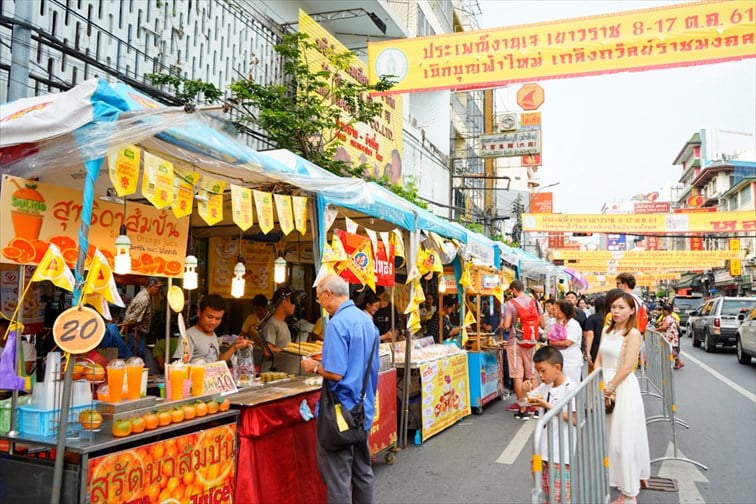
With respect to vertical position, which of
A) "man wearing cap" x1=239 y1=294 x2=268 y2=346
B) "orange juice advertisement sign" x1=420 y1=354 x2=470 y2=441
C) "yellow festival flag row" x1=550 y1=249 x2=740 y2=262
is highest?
"yellow festival flag row" x1=550 y1=249 x2=740 y2=262

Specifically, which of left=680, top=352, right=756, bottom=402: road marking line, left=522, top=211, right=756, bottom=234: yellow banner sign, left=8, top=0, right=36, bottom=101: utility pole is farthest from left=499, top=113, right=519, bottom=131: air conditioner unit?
left=8, top=0, right=36, bottom=101: utility pole

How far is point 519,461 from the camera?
21.4 ft

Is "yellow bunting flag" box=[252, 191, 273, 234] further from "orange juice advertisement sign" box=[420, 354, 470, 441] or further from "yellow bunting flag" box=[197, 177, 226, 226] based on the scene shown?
"orange juice advertisement sign" box=[420, 354, 470, 441]

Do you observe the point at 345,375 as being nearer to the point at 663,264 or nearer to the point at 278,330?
the point at 278,330

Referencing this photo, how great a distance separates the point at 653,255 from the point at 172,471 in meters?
33.2

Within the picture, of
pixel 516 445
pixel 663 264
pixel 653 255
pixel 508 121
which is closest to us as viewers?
pixel 516 445

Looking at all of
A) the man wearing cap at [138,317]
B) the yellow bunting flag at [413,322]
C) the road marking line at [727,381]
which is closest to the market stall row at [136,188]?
the yellow bunting flag at [413,322]

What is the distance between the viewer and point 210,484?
13.0 feet

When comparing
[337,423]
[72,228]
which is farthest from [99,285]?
[337,423]

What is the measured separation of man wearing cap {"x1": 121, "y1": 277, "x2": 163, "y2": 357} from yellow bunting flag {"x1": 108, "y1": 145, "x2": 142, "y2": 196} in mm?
3996

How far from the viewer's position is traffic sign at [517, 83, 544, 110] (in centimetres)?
2277

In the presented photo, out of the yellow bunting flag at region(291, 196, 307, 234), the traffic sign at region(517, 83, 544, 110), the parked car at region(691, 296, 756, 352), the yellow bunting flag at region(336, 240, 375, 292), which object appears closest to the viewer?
the yellow bunting flag at region(291, 196, 307, 234)

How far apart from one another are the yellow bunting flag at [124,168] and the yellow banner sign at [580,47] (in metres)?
5.58

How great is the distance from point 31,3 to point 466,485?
6.85 metres
